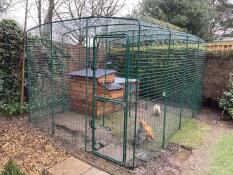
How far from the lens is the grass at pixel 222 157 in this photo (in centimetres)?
362

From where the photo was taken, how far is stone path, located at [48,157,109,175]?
129 inches

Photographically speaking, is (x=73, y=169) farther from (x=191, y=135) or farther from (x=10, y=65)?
(x=10, y=65)

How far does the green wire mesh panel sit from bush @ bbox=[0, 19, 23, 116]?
1.53 feet

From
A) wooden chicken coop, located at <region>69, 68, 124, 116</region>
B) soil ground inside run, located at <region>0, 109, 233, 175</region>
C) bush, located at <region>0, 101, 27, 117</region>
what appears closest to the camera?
soil ground inside run, located at <region>0, 109, 233, 175</region>

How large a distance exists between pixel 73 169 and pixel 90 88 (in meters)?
1.65

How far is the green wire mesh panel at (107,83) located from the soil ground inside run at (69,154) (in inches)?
6.0

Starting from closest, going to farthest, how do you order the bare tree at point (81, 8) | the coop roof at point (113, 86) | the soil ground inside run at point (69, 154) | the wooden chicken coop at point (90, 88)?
the soil ground inside run at point (69, 154) < the wooden chicken coop at point (90, 88) < the coop roof at point (113, 86) < the bare tree at point (81, 8)

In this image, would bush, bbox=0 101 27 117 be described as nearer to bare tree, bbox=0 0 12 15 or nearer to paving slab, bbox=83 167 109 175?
paving slab, bbox=83 167 109 175

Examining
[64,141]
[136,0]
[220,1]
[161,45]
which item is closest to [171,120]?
[161,45]

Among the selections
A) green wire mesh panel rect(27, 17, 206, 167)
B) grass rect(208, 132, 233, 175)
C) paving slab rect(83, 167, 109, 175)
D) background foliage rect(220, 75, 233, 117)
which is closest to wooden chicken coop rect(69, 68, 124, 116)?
green wire mesh panel rect(27, 17, 206, 167)

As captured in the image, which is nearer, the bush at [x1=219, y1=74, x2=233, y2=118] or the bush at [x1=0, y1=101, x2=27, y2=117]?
the bush at [x1=0, y1=101, x2=27, y2=117]

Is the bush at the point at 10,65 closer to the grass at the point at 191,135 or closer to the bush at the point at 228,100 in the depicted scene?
the grass at the point at 191,135

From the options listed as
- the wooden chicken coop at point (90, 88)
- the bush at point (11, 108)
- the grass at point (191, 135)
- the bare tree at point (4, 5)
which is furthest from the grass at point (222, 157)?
the bare tree at point (4, 5)

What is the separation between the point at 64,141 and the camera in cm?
420
